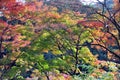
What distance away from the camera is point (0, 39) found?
11.9 meters

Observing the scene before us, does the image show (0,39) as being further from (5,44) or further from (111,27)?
(111,27)

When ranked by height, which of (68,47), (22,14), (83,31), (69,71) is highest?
(22,14)

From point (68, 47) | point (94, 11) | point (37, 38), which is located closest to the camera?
point (94, 11)

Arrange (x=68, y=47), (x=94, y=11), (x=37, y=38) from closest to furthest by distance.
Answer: (x=94, y=11) → (x=37, y=38) → (x=68, y=47)

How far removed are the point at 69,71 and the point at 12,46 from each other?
3135 mm

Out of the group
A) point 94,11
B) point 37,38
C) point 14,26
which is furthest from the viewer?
point 37,38

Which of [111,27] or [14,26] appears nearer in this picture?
[14,26]

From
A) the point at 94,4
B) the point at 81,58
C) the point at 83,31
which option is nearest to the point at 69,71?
the point at 81,58

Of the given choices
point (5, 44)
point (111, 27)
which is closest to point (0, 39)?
point (5, 44)

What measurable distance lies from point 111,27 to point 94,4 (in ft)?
6.64

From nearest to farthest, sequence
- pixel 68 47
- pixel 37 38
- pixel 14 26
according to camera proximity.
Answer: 1. pixel 14 26
2. pixel 37 38
3. pixel 68 47

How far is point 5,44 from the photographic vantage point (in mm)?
12016

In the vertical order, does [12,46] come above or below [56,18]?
below

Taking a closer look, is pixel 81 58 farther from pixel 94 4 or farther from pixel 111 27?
pixel 94 4
